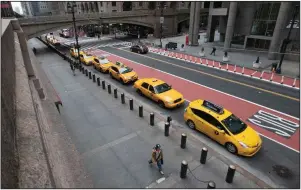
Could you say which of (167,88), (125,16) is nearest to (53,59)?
(125,16)

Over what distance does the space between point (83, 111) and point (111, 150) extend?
5.08m

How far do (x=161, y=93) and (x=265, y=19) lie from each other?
941 inches

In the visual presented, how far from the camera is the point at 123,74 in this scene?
1888 centimetres

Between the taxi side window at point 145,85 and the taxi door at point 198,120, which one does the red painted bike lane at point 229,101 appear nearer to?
the taxi side window at point 145,85

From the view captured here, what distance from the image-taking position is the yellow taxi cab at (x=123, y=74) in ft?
60.6

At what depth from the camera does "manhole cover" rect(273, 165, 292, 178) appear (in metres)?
8.14

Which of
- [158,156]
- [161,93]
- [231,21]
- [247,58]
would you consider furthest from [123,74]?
[231,21]

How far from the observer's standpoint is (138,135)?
10.4 metres

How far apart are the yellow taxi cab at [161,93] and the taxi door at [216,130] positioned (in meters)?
3.48

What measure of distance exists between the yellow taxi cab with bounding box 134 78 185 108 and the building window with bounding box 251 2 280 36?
22.5m

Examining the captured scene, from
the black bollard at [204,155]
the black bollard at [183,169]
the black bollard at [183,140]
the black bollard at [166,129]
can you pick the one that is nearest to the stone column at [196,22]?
the black bollard at [166,129]

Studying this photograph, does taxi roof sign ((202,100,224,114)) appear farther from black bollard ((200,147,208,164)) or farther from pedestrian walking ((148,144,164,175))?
pedestrian walking ((148,144,164,175))

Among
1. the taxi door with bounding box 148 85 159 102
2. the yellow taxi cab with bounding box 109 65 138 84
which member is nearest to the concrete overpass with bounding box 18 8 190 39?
the yellow taxi cab with bounding box 109 65 138 84

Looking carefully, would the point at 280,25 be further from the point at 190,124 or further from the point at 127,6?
the point at 127,6
